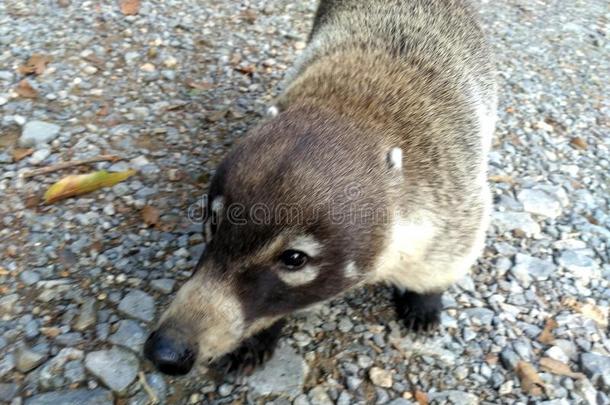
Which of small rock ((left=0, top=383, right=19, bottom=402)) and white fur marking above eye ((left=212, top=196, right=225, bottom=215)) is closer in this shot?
white fur marking above eye ((left=212, top=196, right=225, bottom=215))

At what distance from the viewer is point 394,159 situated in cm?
263

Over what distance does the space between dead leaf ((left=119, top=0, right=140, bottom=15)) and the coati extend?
8.28 ft

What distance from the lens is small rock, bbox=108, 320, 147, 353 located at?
2.98m

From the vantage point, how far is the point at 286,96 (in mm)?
3123

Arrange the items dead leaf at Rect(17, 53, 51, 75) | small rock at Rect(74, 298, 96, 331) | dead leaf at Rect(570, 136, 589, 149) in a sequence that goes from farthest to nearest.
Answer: dead leaf at Rect(570, 136, 589, 149), dead leaf at Rect(17, 53, 51, 75), small rock at Rect(74, 298, 96, 331)

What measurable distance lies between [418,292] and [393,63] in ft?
4.07

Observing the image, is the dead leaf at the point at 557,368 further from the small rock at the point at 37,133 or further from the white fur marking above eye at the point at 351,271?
the small rock at the point at 37,133

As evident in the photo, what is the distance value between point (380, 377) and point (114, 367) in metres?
1.33

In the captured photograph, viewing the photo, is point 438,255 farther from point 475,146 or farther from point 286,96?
point 286,96

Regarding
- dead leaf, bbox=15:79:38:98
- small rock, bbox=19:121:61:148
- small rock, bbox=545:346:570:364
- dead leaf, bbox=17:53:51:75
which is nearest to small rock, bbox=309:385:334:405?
small rock, bbox=545:346:570:364

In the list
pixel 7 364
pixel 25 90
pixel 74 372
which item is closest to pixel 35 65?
pixel 25 90

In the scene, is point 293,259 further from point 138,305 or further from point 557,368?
point 557,368

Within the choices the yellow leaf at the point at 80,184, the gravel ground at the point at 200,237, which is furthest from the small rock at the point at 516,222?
the yellow leaf at the point at 80,184

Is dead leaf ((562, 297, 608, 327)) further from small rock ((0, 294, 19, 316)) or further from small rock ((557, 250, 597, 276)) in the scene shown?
small rock ((0, 294, 19, 316))
